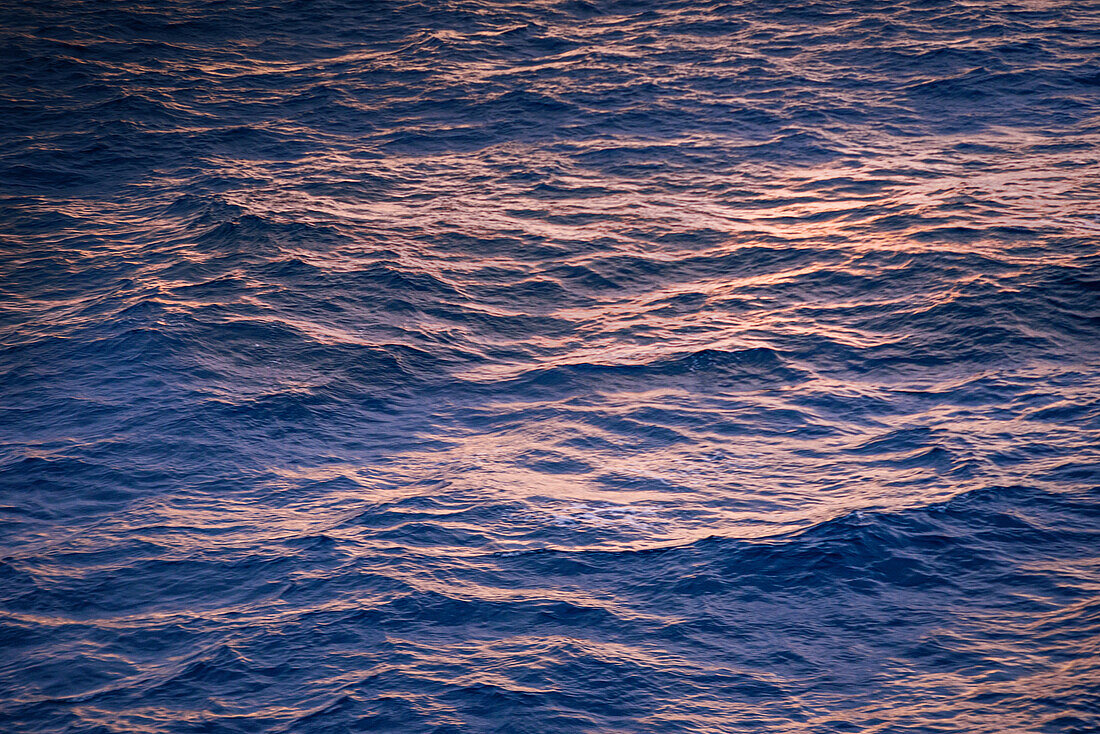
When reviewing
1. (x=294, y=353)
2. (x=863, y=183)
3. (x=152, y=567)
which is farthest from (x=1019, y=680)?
(x=863, y=183)

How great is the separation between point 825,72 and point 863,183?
6550mm

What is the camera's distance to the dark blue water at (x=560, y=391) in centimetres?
934

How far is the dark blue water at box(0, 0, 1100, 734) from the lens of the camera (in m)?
9.34

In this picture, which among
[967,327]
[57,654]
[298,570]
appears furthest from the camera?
[967,327]

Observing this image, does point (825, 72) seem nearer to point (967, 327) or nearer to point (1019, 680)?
point (967, 327)

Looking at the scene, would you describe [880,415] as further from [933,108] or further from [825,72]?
[825,72]

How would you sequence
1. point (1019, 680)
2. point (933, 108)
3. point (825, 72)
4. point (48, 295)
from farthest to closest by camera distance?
point (825, 72) < point (933, 108) < point (48, 295) < point (1019, 680)

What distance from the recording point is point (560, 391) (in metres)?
14.4

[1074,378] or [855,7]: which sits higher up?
[855,7]

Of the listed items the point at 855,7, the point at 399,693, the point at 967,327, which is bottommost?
the point at 399,693

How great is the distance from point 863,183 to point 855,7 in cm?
1176

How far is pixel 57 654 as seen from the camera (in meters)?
9.68

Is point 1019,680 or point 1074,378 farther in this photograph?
point 1074,378

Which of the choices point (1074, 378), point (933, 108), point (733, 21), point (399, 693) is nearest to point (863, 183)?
point (933, 108)
